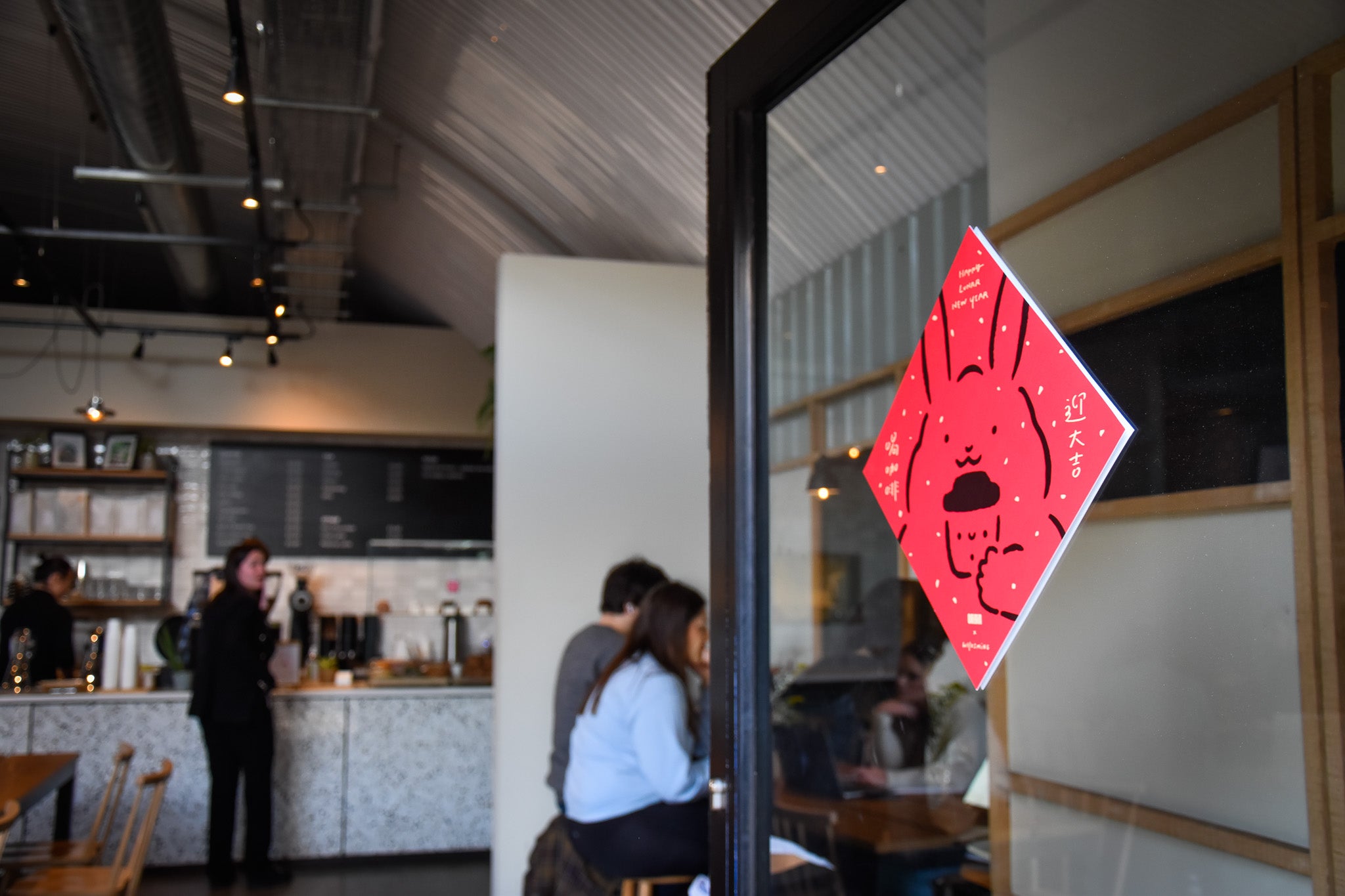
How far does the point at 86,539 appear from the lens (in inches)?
288

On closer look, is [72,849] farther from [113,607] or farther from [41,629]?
[113,607]

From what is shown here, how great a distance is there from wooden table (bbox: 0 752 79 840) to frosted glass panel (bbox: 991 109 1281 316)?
126 inches

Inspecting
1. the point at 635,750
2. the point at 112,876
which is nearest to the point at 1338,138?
the point at 635,750

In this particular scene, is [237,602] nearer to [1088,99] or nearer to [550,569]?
[550,569]

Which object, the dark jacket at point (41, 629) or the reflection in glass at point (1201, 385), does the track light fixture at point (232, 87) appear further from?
the dark jacket at point (41, 629)

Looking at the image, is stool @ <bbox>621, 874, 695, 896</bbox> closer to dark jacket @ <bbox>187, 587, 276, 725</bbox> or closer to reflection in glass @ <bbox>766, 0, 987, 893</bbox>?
reflection in glass @ <bbox>766, 0, 987, 893</bbox>

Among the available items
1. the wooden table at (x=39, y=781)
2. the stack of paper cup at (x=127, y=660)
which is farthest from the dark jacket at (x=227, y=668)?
the stack of paper cup at (x=127, y=660)

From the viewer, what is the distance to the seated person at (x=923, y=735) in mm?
1427

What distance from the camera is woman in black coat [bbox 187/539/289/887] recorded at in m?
5.18

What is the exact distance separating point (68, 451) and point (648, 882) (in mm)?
5747

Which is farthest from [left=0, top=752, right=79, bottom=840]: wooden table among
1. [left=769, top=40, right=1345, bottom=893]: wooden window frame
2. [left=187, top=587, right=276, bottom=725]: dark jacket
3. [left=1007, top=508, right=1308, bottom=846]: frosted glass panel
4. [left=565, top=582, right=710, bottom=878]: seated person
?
[left=769, top=40, right=1345, bottom=893]: wooden window frame

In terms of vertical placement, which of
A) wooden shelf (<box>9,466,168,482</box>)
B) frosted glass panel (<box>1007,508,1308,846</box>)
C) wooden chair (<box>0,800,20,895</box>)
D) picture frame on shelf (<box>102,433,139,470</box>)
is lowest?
wooden chair (<box>0,800,20,895</box>)

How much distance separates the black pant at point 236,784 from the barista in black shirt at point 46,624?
4.70ft

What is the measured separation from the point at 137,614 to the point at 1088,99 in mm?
7886
